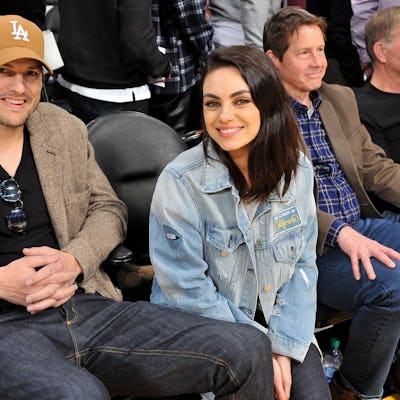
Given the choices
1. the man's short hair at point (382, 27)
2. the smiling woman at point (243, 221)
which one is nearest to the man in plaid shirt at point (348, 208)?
the smiling woman at point (243, 221)

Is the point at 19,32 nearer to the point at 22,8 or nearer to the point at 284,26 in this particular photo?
the point at 284,26

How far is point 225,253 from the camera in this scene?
1.98 meters

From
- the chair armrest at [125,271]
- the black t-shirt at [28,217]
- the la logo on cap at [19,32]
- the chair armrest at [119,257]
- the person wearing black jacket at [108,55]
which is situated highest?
the la logo on cap at [19,32]

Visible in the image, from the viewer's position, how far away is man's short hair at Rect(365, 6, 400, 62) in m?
2.95

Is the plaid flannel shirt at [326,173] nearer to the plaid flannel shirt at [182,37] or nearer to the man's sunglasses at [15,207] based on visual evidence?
the plaid flannel shirt at [182,37]

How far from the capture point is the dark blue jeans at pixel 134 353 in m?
1.71

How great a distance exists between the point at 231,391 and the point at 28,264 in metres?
0.66

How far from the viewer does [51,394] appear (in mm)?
1629

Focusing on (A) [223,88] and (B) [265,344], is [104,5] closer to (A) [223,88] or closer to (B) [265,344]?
(A) [223,88]

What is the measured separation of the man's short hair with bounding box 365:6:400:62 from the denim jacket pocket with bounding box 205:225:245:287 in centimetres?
144

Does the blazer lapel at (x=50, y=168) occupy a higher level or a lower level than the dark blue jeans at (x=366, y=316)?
higher

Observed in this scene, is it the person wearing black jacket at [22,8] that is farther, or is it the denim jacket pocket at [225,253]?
the person wearing black jacket at [22,8]

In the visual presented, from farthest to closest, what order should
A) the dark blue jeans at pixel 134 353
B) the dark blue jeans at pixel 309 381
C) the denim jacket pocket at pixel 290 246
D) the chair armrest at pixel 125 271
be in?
the chair armrest at pixel 125 271 < the denim jacket pocket at pixel 290 246 < the dark blue jeans at pixel 309 381 < the dark blue jeans at pixel 134 353

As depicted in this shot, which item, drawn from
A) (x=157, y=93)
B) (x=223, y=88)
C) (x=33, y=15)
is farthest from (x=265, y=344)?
(x=33, y=15)
